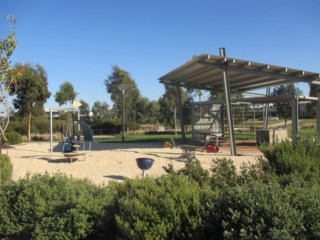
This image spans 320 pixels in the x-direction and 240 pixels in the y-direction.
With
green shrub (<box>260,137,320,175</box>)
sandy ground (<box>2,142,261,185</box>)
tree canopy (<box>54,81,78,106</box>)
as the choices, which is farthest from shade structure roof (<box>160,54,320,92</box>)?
tree canopy (<box>54,81,78,106</box>)

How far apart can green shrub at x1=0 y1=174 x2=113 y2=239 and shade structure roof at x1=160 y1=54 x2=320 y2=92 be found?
27.4 feet

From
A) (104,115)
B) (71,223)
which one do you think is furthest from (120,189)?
(104,115)

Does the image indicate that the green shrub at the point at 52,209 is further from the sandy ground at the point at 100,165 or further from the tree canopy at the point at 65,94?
the tree canopy at the point at 65,94

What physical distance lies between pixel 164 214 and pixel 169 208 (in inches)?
3.1

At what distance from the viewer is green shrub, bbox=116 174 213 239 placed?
9.81ft

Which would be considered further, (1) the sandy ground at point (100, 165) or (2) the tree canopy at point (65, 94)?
(2) the tree canopy at point (65, 94)

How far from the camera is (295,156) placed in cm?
519

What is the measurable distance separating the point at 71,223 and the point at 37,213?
566mm

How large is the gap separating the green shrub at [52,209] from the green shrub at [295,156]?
256 cm

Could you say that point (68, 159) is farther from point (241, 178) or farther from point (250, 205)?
point (250, 205)

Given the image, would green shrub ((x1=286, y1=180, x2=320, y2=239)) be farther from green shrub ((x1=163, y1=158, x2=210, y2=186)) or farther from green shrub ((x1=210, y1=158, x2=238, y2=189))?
green shrub ((x1=163, y1=158, x2=210, y2=186))

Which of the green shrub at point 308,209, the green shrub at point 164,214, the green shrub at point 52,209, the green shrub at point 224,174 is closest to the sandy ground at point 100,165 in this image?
the green shrub at point 52,209

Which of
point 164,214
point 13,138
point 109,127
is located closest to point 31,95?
point 13,138

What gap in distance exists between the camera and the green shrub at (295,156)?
4992mm
